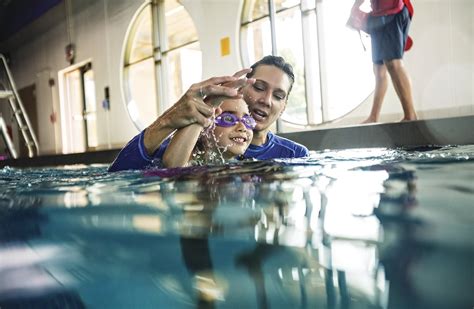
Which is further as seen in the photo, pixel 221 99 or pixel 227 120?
pixel 227 120

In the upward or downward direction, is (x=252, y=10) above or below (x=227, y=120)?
above

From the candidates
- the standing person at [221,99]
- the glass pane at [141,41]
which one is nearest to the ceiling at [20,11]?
the glass pane at [141,41]

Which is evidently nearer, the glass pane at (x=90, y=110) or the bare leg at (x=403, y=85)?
the bare leg at (x=403, y=85)

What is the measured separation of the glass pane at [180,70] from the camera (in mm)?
10016

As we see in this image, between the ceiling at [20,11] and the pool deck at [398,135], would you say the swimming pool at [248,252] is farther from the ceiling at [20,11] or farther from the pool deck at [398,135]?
the ceiling at [20,11]

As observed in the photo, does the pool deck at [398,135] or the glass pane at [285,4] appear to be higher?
the glass pane at [285,4]

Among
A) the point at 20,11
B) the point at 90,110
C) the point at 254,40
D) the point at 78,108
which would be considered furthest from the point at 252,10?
the point at 78,108

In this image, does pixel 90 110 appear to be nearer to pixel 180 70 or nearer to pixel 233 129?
pixel 180 70

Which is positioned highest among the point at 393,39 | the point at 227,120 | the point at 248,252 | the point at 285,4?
the point at 285,4

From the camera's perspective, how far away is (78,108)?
514 inches

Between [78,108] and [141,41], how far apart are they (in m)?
3.73

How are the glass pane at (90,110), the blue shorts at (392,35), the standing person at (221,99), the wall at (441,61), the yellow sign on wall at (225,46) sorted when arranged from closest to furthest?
1. the standing person at (221,99)
2. the blue shorts at (392,35)
3. the wall at (441,61)
4. the yellow sign on wall at (225,46)
5. the glass pane at (90,110)

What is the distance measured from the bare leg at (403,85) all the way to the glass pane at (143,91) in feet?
24.7

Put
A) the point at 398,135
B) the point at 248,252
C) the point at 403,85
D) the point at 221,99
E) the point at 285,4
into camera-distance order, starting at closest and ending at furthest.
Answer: the point at 248,252, the point at 221,99, the point at 398,135, the point at 403,85, the point at 285,4
